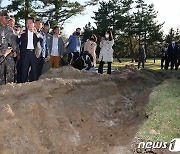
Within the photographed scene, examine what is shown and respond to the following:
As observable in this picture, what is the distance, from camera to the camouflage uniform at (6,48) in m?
9.08

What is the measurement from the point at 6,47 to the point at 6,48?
31 millimetres

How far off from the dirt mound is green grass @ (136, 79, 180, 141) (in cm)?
28

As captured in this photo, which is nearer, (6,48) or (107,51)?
(6,48)

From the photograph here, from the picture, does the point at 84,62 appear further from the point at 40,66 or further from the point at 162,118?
the point at 162,118

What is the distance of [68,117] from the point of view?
287 inches

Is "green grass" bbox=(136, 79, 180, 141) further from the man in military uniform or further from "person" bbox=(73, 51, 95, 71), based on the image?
"person" bbox=(73, 51, 95, 71)

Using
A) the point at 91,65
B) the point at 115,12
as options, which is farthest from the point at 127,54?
the point at 91,65

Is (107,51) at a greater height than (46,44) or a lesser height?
lesser

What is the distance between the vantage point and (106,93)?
31.3ft

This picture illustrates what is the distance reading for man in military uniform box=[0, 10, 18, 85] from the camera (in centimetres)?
904

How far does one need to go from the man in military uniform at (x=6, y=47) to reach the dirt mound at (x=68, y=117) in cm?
127

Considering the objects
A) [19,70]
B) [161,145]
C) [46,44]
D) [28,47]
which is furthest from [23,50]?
[161,145]

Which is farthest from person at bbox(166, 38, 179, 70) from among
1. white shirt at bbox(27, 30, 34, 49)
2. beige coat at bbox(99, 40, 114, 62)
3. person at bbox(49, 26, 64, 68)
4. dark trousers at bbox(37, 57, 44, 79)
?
white shirt at bbox(27, 30, 34, 49)

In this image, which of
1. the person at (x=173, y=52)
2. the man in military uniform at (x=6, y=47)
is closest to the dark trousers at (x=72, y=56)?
the man in military uniform at (x=6, y=47)
